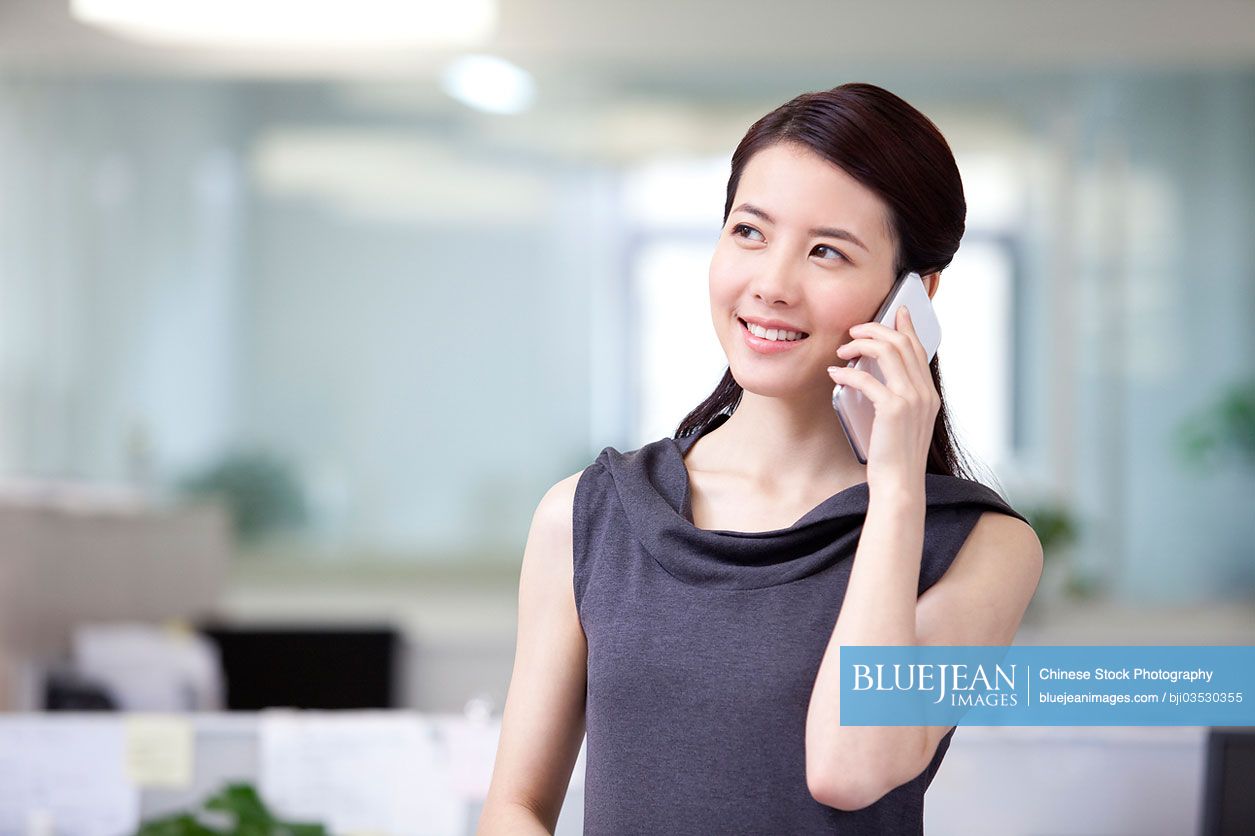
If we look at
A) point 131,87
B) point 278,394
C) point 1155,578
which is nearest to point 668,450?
point 1155,578

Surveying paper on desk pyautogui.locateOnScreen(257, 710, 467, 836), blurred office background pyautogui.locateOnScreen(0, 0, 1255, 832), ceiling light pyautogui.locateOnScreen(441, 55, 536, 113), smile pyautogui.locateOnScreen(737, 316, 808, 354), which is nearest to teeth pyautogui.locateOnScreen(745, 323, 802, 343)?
smile pyautogui.locateOnScreen(737, 316, 808, 354)

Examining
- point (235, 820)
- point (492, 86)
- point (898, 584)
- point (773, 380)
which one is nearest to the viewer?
point (898, 584)

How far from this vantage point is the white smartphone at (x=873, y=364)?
37.0 inches

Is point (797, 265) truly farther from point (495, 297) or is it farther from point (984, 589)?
point (495, 297)

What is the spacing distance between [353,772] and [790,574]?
767 mm

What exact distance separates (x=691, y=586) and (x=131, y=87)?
488 centimetres

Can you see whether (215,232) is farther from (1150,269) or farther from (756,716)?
(756,716)

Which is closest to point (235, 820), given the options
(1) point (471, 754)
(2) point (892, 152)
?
(1) point (471, 754)

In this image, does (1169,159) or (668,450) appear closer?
(668,450)

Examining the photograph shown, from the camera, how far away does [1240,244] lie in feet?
14.8

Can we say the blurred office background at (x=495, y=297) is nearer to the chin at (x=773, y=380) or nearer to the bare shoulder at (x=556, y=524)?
the bare shoulder at (x=556, y=524)

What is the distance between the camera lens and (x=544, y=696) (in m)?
1.01

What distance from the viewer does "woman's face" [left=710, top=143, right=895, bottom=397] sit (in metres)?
0.93

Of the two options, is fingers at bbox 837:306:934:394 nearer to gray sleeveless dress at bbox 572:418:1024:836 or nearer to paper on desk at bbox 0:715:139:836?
gray sleeveless dress at bbox 572:418:1024:836
